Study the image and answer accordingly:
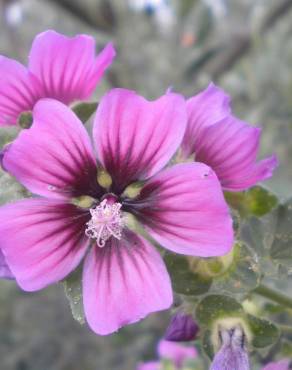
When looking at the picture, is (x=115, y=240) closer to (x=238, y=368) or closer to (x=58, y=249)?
(x=58, y=249)

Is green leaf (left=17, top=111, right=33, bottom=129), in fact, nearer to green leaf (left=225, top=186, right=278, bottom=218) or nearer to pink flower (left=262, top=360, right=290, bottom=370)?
green leaf (left=225, top=186, right=278, bottom=218)

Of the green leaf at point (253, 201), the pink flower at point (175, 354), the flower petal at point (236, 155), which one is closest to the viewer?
the flower petal at point (236, 155)

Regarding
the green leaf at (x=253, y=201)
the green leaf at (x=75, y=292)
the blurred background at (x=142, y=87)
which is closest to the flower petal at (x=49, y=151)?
the green leaf at (x=75, y=292)

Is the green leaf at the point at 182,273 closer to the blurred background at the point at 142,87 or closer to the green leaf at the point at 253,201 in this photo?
the green leaf at the point at 253,201

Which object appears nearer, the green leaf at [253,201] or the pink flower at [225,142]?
the pink flower at [225,142]

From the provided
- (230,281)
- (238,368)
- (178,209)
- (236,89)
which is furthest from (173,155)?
(236,89)

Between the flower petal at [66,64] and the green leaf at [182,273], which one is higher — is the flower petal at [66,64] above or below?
above

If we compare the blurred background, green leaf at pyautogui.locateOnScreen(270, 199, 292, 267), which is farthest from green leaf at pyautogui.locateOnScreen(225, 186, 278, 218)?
the blurred background
